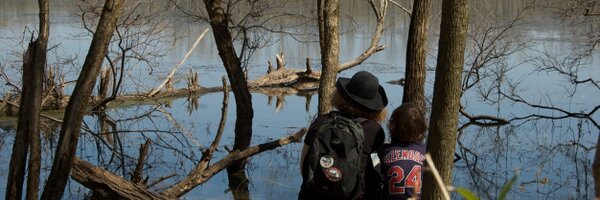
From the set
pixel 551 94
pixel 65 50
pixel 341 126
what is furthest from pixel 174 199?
pixel 65 50

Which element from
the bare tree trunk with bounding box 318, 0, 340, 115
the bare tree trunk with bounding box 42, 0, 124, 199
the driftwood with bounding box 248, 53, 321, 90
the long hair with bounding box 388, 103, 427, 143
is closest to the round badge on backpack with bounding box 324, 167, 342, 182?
the long hair with bounding box 388, 103, 427, 143

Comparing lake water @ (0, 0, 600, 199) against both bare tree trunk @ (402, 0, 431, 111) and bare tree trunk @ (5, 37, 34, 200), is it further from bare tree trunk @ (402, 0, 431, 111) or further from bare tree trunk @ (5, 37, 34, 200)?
bare tree trunk @ (5, 37, 34, 200)

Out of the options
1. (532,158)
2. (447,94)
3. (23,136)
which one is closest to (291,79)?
(532,158)

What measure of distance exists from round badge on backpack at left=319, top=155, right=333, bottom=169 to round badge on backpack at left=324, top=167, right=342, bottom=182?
26 millimetres

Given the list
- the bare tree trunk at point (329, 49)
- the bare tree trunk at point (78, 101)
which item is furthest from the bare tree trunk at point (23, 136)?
the bare tree trunk at point (329, 49)

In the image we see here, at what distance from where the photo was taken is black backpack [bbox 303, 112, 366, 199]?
4.23 metres

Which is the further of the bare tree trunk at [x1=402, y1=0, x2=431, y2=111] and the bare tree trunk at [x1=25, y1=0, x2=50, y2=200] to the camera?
the bare tree trunk at [x1=402, y1=0, x2=431, y2=111]

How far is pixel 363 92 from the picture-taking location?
4.45 m

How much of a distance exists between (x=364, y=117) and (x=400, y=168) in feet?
1.07

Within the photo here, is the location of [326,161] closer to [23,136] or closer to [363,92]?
[363,92]

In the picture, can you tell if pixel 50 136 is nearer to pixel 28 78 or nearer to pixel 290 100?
pixel 290 100

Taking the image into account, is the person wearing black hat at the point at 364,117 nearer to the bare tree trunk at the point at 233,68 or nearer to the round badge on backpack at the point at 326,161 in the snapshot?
the round badge on backpack at the point at 326,161

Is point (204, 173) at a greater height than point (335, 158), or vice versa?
point (335, 158)

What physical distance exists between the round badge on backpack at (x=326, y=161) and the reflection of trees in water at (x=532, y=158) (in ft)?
19.1
